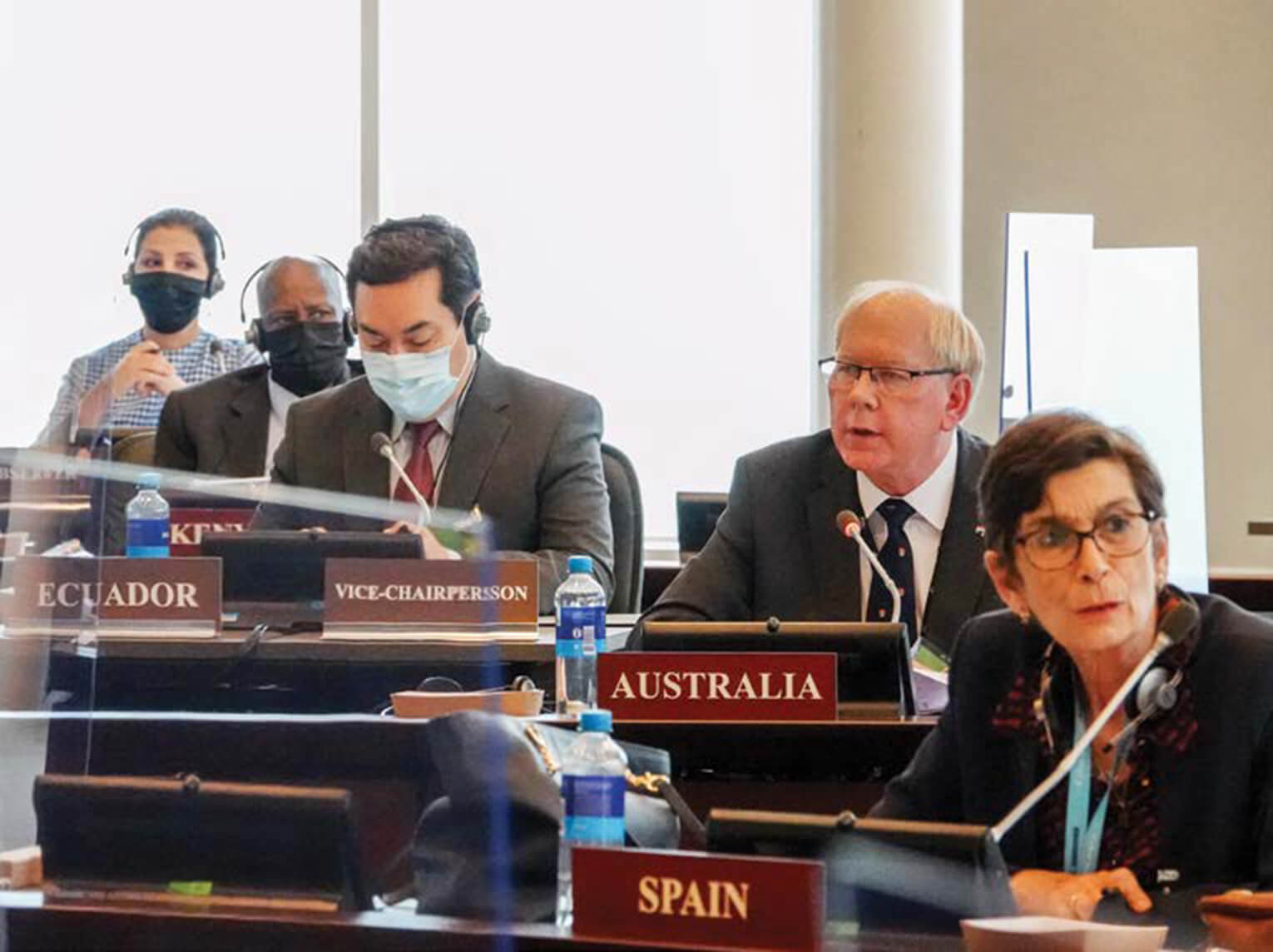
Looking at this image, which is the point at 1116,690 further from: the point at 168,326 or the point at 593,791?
the point at 168,326

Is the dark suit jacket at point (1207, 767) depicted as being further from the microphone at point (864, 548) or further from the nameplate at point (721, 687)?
the microphone at point (864, 548)

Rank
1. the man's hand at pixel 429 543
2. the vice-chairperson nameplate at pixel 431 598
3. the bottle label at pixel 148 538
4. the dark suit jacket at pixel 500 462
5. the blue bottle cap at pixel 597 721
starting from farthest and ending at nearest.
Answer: the dark suit jacket at pixel 500 462 < the bottle label at pixel 148 538 < the man's hand at pixel 429 543 < the vice-chairperson nameplate at pixel 431 598 < the blue bottle cap at pixel 597 721

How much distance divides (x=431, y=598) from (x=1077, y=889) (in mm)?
1440

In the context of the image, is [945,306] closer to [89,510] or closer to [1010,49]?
[89,510]

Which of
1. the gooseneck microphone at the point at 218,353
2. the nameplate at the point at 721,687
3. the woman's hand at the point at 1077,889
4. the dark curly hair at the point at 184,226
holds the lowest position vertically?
the woman's hand at the point at 1077,889

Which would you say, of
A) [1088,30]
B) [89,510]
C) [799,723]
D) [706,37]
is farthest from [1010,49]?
[89,510]

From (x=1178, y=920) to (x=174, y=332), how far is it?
3972 mm

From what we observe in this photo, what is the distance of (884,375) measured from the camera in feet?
11.0

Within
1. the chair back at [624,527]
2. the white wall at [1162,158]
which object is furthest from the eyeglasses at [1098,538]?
the white wall at [1162,158]

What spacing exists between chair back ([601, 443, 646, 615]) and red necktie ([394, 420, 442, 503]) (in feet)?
1.09

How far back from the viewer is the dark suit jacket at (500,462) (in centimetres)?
414

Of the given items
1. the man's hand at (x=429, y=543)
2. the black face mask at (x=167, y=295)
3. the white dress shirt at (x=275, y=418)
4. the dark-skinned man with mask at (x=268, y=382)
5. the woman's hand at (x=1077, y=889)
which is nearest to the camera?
the woman's hand at (x=1077, y=889)

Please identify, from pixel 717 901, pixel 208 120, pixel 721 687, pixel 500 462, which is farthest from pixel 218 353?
pixel 717 901

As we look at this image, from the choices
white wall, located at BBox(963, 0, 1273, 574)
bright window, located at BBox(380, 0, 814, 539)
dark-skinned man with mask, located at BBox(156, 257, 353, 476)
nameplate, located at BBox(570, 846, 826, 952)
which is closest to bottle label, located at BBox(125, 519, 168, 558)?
dark-skinned man with mask, located at BBox(156, 257, 353, 476)
